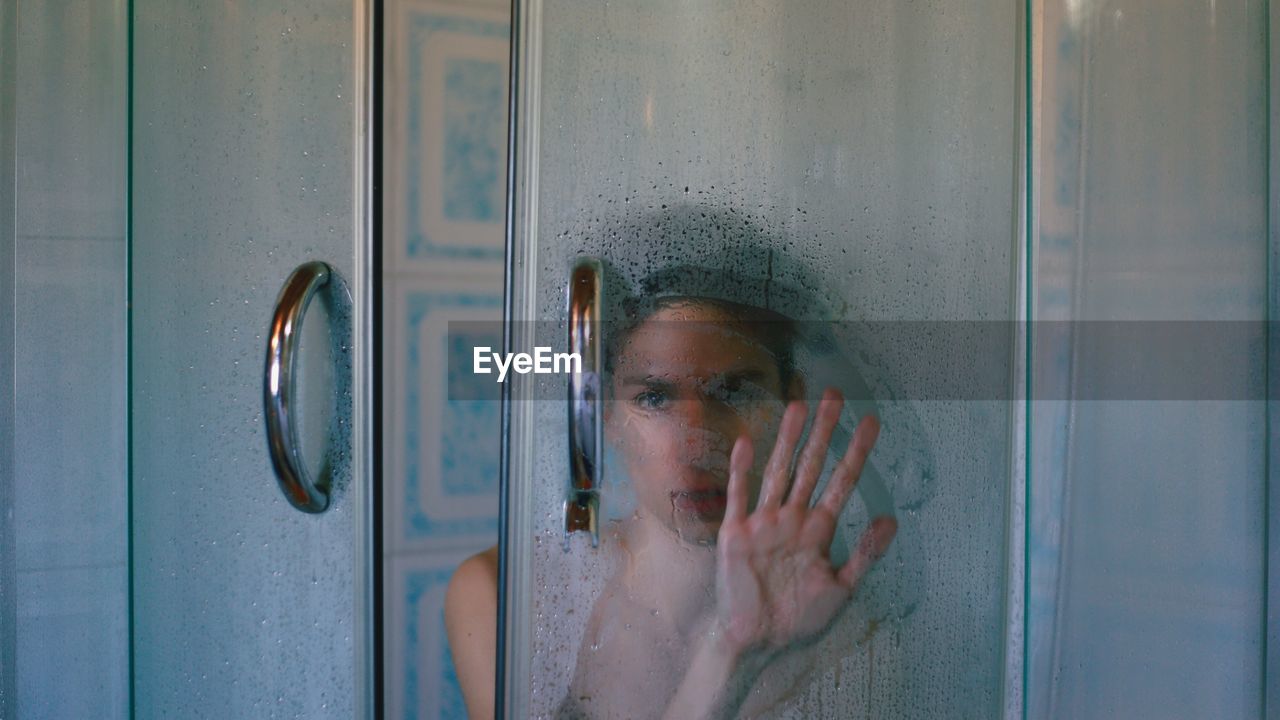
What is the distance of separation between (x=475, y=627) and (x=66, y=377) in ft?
1.59

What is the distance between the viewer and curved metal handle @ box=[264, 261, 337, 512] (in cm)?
59

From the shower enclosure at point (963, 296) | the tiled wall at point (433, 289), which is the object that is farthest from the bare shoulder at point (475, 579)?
the shower enclosure at point (963, 296)

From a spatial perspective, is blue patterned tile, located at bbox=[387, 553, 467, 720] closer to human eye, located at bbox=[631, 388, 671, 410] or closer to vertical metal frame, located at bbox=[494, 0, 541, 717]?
vertical metal frame, located at bbox=[494, 0, 541, 717]

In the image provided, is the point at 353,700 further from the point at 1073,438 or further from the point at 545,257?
the point at 1073,438

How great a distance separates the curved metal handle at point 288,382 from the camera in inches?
23.3

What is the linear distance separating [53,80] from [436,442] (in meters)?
0.55

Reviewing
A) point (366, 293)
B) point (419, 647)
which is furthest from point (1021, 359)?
point (419, 647)

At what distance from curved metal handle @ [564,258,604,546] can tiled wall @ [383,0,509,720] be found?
513 millimetres

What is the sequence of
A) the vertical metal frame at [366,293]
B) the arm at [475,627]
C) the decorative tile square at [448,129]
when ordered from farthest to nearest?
the decorative tile square at [448,129] < the arm at [475,627] < the vertical metal frame at [366,293]

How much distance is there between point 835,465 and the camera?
554mm

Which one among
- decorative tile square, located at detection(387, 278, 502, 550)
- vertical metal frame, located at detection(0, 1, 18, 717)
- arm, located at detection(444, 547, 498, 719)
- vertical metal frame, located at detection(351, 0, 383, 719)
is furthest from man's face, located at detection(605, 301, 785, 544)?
vertical metal frame, located at detection(0, 1, 18, 717)

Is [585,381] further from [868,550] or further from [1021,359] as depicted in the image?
Answer: [1021,359]

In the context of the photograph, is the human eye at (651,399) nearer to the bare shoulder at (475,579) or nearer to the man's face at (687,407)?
the man's face at (687,407)

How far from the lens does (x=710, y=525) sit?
0.54 m
